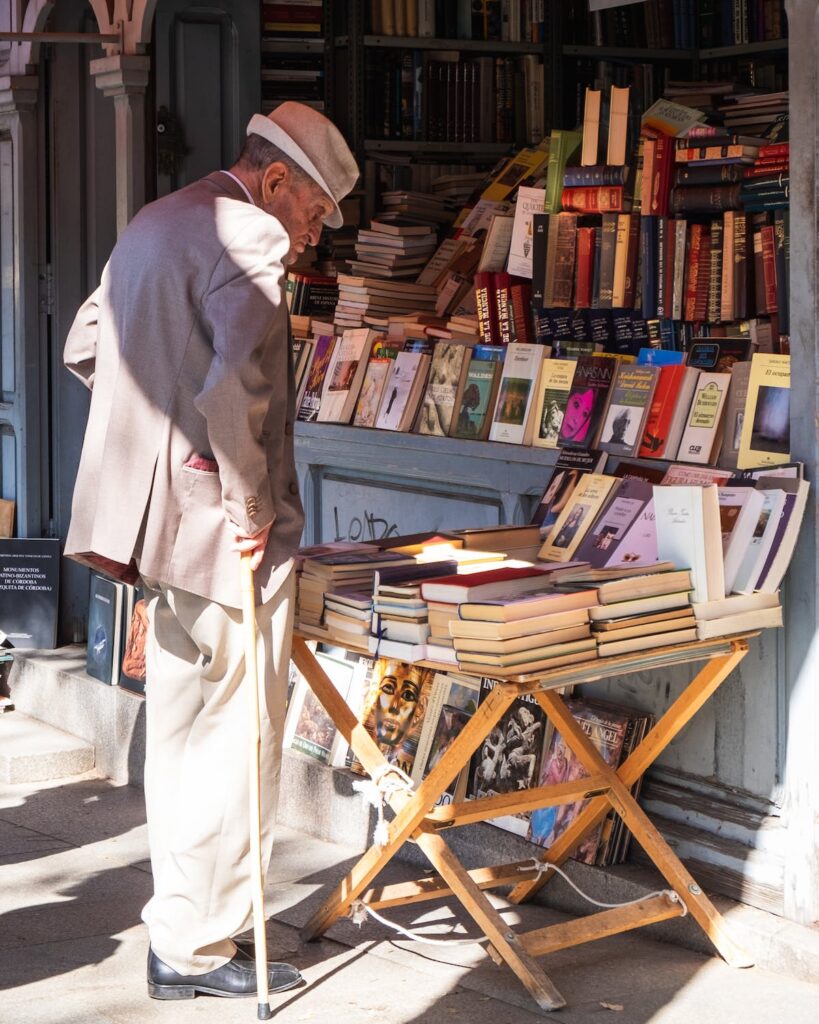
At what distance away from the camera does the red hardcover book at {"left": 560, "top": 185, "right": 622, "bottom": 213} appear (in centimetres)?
492

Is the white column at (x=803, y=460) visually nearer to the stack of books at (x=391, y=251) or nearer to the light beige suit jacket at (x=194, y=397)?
the light beige suit jacket at (x=194, y=397)

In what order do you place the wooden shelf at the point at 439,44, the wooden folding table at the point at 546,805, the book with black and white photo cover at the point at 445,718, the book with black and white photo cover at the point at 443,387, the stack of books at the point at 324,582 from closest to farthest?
the wooden folding table at the point at 546,805 < the stack of books at the point at 324,582 < the book with black and white photo cover at the point at 445,718 < the book with black and white photo cover at the point at 443,387 < the wooden shelf at the point at 439,44

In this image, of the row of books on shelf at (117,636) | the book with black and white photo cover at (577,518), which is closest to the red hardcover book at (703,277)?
the book with black and white photo cover at (577,518)

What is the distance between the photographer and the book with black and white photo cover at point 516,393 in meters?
4.95

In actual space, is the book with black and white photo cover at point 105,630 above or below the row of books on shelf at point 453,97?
below

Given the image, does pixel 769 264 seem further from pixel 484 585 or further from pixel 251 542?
pixel 251 542

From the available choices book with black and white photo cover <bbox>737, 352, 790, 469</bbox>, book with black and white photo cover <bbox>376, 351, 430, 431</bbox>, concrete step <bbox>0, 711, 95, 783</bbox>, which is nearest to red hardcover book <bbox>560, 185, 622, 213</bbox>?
book with black and white photo cover <bbox>376, 351, 430, 431</bbox>

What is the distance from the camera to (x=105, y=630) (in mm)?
6199

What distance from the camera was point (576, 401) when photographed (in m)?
4.76

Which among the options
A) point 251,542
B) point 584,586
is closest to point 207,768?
point 251,542

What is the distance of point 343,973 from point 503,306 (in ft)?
7.49

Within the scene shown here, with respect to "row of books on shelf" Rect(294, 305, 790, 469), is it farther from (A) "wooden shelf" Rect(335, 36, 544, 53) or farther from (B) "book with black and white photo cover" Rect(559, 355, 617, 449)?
(A) "wooden shelf" Rect(335, 36, 544, 53)

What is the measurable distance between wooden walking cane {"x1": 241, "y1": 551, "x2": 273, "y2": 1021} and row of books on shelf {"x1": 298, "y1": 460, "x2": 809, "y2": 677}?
0.29m

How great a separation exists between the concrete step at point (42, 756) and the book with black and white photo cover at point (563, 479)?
2.24m
